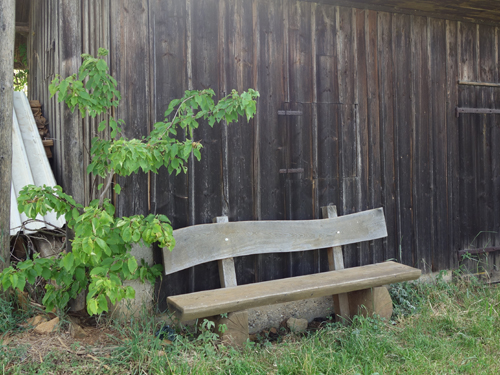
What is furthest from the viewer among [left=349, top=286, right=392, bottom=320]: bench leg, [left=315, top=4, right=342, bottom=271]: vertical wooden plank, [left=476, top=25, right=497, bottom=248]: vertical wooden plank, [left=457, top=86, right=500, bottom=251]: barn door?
[left=476, top=25, right=497, bottom=248]: vertical wooden plank

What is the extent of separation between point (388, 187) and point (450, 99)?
132cm

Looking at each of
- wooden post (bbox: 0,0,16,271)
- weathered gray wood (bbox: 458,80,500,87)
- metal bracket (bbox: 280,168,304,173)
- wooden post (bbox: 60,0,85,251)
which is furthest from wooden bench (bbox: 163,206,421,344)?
weathered gray wood (bbox: 458,80,500,87)

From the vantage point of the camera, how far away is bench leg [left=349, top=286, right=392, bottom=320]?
13.4ft

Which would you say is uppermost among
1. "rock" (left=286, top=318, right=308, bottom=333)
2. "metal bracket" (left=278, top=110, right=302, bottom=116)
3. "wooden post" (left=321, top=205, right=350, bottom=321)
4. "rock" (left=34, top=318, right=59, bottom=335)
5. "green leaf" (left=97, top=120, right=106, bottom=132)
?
"metal bracket" (left=278, top=110, right=302, bottom=116)

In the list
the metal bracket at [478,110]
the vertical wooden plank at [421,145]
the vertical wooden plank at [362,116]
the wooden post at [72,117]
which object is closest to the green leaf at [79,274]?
the wooden post at [72,117]

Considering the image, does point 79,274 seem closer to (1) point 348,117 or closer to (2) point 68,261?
(2) point 68,261

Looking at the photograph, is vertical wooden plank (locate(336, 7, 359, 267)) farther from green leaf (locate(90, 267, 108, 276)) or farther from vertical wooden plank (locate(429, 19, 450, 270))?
green leaf (locate(90, 267, 108, 276))

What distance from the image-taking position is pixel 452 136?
529 cm

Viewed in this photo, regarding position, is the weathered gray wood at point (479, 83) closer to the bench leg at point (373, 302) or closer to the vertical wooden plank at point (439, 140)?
the vertical wooden plank at point (439, 140)

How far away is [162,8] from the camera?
3789 mm

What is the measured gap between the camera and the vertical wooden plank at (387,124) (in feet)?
16.0

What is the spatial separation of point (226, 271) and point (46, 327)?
141cm

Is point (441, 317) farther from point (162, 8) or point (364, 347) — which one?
point (162, 8)

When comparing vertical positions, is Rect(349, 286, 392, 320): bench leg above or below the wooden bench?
below
